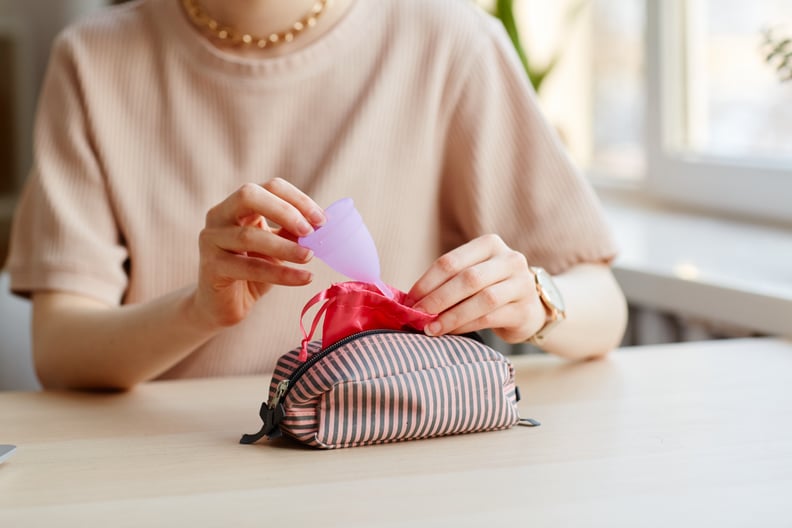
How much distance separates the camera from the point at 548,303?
96 cm

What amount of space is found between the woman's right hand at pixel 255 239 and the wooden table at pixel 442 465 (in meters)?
0.13

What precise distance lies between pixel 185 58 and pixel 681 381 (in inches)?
27.2

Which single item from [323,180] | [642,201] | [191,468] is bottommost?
[642,201]

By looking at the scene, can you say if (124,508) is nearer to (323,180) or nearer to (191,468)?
(191,468)

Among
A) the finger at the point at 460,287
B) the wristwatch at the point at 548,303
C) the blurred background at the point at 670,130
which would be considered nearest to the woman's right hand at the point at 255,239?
the finger at the point at 460,287

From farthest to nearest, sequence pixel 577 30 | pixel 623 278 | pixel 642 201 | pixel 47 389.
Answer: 1. pixel 577 30
2. pixel 642 201
3. pixel 623 278
4. pixel 47 389

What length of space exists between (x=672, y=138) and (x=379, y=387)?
1.34m

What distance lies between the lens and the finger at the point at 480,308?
818 mm

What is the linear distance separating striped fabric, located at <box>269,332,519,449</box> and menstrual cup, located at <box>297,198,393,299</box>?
0.18ft

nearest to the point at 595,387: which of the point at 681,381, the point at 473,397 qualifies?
the point at 681,381

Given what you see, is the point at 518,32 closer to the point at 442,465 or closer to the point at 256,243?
the point at 256,243

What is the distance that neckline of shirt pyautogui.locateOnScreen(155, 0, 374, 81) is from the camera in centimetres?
121

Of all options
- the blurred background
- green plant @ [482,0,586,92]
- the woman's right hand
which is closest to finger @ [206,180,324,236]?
the woman's right hand

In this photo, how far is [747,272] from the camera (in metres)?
1.33
